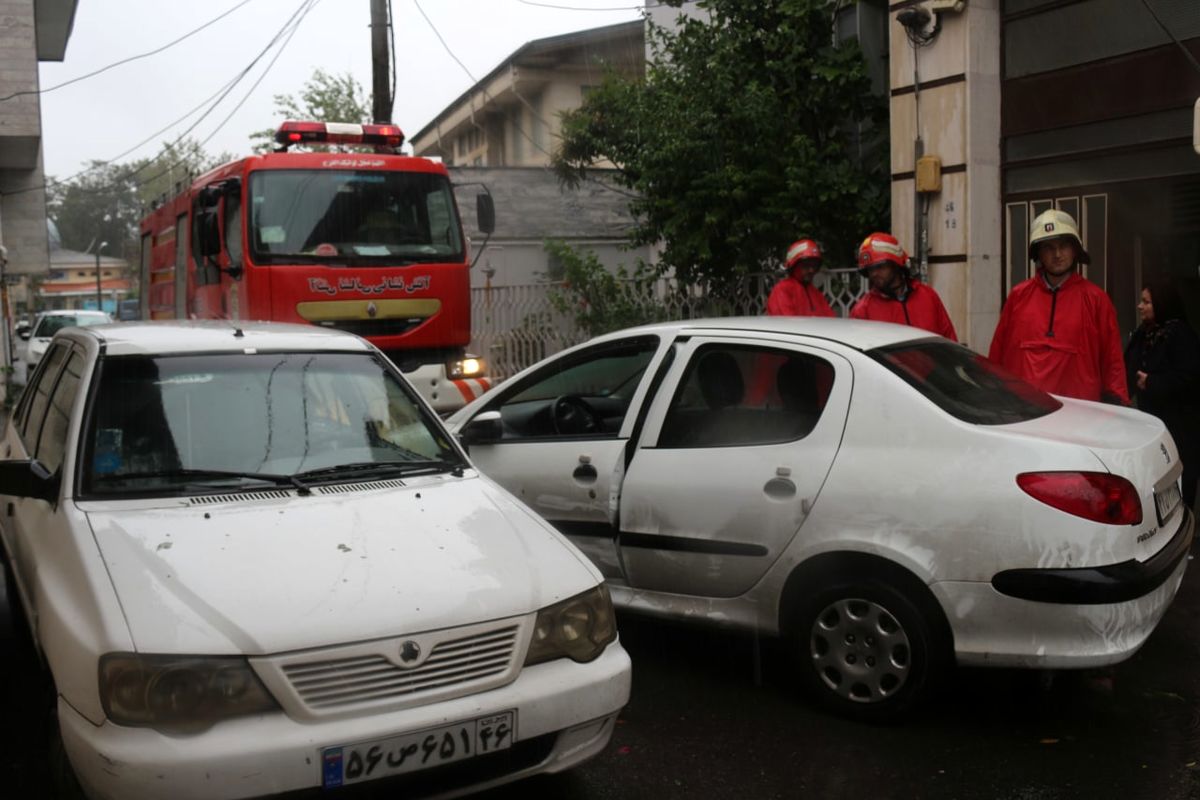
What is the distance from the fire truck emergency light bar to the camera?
11375 millimetres

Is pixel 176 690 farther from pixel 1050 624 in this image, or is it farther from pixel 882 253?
pixel 882 253

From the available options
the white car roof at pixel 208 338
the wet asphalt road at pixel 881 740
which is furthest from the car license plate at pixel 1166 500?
the white car roof at pixel 208 338

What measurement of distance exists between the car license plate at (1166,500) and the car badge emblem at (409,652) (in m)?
2.69

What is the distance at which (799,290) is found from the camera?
7355 mm

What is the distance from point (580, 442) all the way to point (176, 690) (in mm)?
2448

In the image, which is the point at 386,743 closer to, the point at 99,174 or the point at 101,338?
the point at 101,338

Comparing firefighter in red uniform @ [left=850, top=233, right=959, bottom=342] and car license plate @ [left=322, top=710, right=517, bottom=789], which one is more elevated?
firefighter in red uniform @ [left=850, top=233, right=959, bottom=342]

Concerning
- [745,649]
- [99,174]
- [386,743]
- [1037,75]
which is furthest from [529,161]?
[99,174]

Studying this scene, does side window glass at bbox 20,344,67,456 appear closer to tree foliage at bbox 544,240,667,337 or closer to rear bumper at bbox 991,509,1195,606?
rear bumper at bbox 991,509,1195,606

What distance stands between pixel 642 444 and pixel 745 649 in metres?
1.13

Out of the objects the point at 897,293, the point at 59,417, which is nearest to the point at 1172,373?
the point at 897,293

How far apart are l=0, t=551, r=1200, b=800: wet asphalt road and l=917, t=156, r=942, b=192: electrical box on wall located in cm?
564

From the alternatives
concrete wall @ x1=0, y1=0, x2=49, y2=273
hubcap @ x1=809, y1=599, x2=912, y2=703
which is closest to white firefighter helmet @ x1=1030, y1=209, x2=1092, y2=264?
hubcap @ x1=809, y1=599, x2=912, y2=703

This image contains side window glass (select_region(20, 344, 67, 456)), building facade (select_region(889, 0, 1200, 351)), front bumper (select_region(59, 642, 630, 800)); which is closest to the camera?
front bumper (select_region(59, 642, 630, 800))
